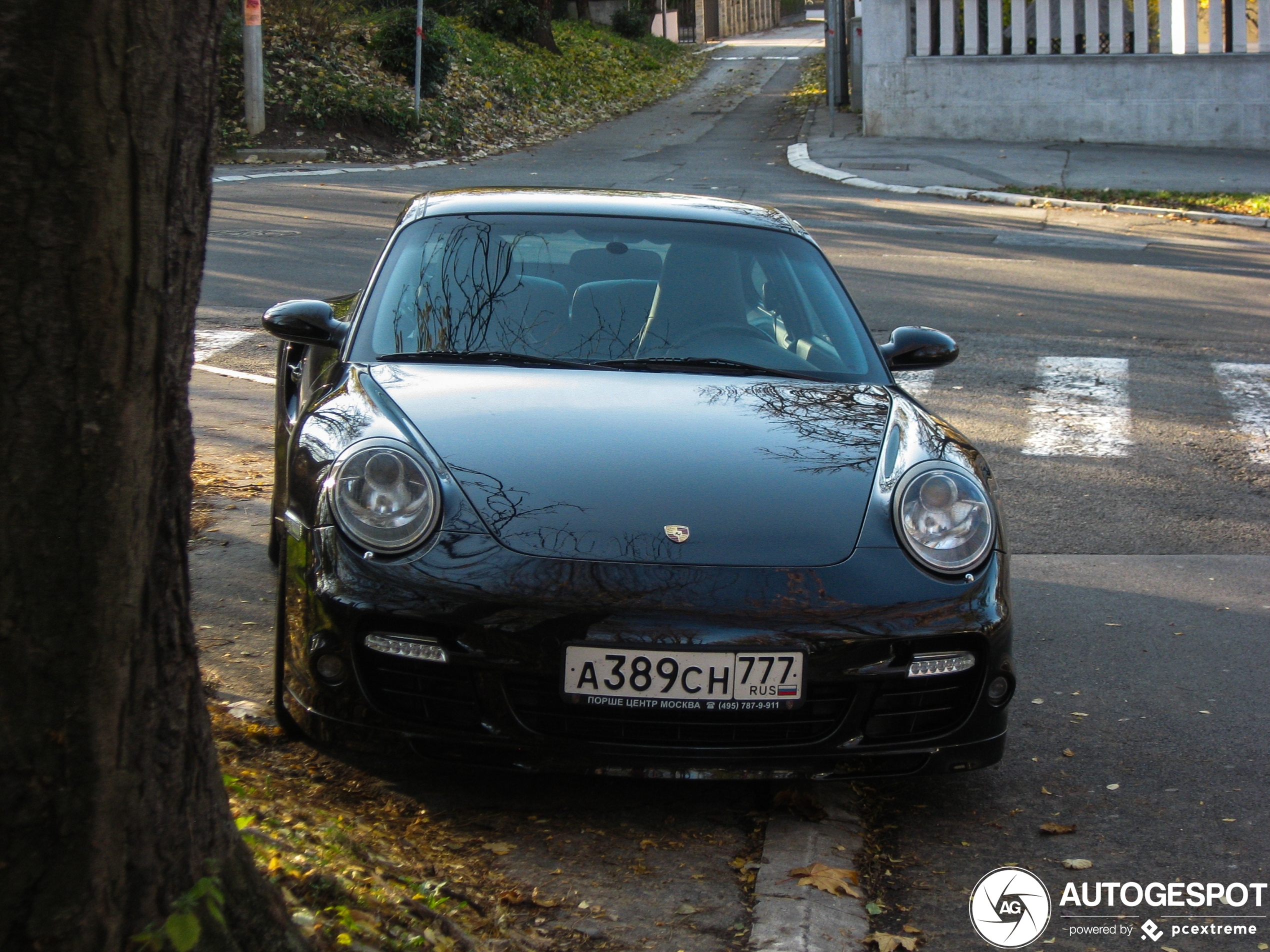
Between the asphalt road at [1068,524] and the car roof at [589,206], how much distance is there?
1.49 meters

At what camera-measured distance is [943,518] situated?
345 centimetres

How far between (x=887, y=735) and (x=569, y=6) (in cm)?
4629

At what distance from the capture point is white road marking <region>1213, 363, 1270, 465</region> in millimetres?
7477

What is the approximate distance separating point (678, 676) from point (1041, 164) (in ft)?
61.3

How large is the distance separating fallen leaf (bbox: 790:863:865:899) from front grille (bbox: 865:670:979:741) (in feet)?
1.06

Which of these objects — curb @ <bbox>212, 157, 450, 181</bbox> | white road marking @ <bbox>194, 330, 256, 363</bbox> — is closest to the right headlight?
white road marking @ <bbox>194, 330, 256, 363</bbox>

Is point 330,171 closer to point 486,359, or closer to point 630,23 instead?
point 486,359

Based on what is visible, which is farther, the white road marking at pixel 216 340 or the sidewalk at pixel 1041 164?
the sidewalk at pixel 1041 164

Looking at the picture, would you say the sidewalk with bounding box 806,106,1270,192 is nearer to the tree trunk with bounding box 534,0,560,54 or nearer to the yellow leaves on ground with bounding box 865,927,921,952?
the tree trunk with bounding box 534,0,560,54

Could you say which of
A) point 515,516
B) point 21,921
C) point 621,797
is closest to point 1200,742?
point 621,797

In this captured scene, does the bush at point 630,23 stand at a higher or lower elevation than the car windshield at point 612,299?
higher

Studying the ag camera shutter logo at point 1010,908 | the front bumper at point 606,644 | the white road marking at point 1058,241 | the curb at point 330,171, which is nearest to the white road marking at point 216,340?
the front bumper at point 606,644

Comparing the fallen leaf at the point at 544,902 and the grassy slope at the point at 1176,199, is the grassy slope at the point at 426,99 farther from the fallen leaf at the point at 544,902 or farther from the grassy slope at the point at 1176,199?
the fallen leaf at the point at 544,902

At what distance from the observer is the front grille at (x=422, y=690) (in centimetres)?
312
